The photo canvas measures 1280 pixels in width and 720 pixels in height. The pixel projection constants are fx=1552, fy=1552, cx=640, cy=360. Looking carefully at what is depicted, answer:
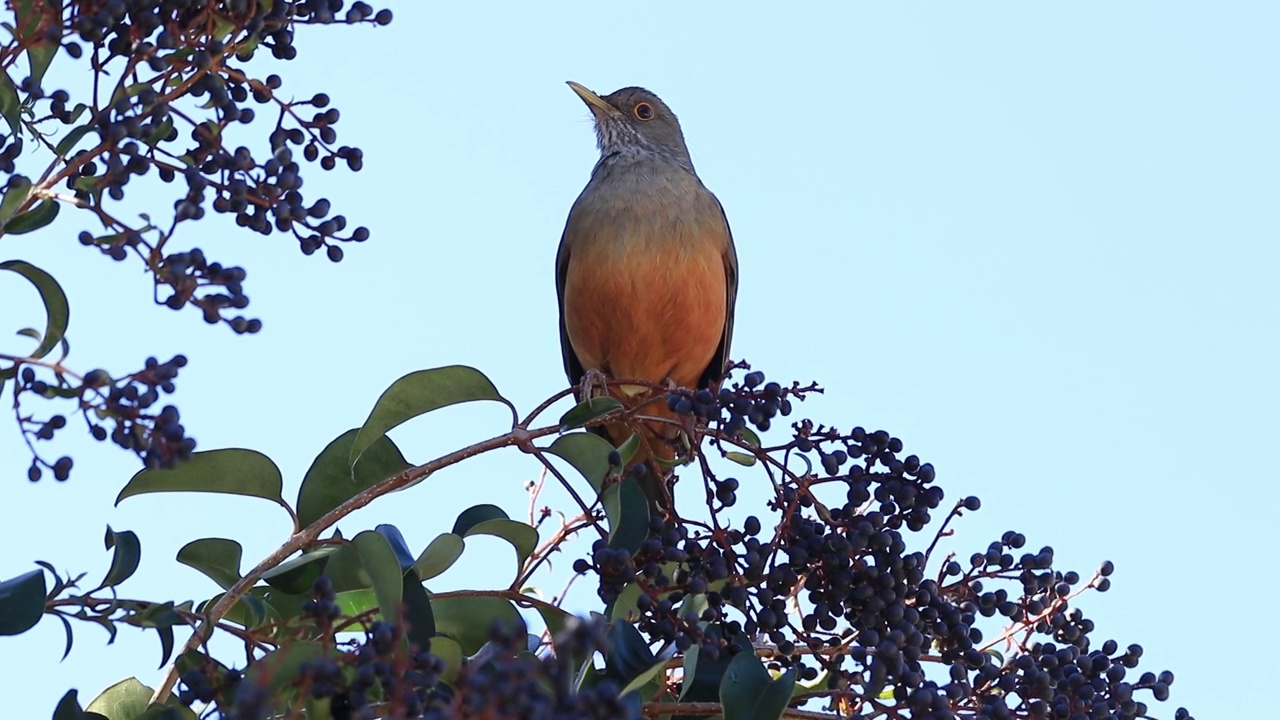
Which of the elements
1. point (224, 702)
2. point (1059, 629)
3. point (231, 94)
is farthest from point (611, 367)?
point (224, 702)

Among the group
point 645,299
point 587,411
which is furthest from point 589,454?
point 645,299

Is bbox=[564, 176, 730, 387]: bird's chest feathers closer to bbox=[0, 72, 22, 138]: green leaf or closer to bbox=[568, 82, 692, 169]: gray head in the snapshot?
bbox=[568, 82, 692, 169]: gray head

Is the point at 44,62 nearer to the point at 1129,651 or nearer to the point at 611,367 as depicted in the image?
the point at 1129,651

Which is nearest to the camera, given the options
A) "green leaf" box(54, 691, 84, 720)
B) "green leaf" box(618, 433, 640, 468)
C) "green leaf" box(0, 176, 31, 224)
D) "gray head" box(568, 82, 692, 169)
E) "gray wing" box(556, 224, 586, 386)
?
"green leaf" box(0, 176, 31, 224)

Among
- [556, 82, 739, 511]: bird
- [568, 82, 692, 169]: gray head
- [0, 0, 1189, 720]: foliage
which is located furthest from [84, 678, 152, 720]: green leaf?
[568, 82, 692, 169]: gray head

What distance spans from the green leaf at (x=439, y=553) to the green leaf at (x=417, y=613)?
145 millimetres

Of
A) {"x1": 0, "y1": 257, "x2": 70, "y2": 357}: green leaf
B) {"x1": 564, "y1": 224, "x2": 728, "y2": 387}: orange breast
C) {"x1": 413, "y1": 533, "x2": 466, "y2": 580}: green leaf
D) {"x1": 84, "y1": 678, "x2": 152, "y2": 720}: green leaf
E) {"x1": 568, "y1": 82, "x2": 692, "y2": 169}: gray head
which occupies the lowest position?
{"x1": 84, "y1": 678, "x2": 152, "y2": 720}: green leaf

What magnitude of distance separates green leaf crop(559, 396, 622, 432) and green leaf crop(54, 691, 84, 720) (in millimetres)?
1070

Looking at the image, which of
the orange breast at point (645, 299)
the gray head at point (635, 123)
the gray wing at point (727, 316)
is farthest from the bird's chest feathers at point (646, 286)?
the gray head at point (635, 123)

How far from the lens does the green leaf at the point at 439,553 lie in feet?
9.62

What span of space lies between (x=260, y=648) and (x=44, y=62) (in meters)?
1.02

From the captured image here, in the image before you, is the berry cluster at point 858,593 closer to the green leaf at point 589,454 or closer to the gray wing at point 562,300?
the green leaf at point 589,454

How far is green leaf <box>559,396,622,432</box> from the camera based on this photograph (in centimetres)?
310

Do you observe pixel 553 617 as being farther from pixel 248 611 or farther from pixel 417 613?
pixel 248 611
